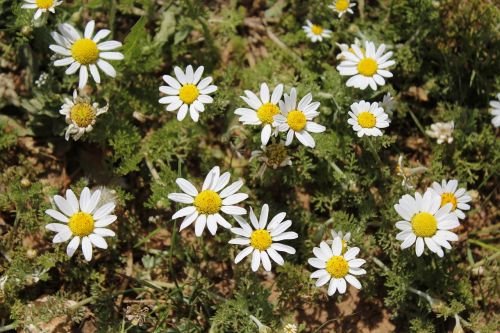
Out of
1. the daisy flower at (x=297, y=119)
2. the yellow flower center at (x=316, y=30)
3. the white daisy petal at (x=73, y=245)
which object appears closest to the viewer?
the white daisy petal at (x=73, y=245)

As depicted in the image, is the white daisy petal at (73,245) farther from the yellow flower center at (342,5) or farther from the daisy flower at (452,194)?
the yellow flower center at (342,5)

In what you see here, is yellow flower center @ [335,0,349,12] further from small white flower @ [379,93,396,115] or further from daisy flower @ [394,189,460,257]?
daisy flower @ [394,189,460,257]

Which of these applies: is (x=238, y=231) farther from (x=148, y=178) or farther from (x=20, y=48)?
(x=20, y=48)

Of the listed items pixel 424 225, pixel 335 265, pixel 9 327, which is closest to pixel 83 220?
pixel 9 327

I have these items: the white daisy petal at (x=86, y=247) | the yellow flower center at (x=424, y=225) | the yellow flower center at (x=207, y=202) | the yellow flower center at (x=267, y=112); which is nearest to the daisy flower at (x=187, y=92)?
the yellow flower center at (x=267, y=112)

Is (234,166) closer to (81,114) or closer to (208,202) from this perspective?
(208,202)

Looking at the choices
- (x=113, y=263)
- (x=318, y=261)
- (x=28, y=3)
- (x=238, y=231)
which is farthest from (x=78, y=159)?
A: (x=318, y=261)
